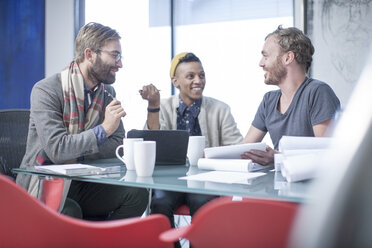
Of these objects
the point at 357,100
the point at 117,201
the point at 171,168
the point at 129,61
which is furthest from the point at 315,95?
the point at 129,61

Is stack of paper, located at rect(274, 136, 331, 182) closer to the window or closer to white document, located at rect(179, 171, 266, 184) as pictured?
white document, located at rect(179, 171, 266, 184)

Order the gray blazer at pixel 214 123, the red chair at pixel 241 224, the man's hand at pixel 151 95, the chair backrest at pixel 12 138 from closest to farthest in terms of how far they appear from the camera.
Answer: the red chair at pixel 241 224 < the chair backrest at pixel 12 138 < the man's hand at pixel 151 95 < the gray blazer at pixel 214 123

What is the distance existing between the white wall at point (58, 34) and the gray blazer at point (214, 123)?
209 cm

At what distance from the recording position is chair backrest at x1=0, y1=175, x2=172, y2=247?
2.73 feet

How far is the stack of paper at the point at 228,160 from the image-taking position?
4.32ft

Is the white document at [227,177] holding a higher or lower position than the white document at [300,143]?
lower

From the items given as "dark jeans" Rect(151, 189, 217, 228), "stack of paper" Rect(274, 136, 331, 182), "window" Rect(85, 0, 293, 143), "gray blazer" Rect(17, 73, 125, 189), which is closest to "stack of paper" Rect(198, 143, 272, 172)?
"stack of paper" Rect(274, 136, 331, 182)

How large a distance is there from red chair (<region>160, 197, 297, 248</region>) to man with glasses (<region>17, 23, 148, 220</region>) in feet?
3.28

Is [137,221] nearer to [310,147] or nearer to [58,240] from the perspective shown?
[58,240]

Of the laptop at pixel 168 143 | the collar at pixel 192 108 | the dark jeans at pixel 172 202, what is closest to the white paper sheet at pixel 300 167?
the laptop at pixel 168 143

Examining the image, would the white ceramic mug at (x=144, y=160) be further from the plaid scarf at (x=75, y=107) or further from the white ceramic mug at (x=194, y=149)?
the plaid scarf at (x=75, y=107)

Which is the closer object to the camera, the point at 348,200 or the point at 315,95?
the point at 348,200

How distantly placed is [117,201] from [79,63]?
786 mm

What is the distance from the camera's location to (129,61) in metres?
4.10
